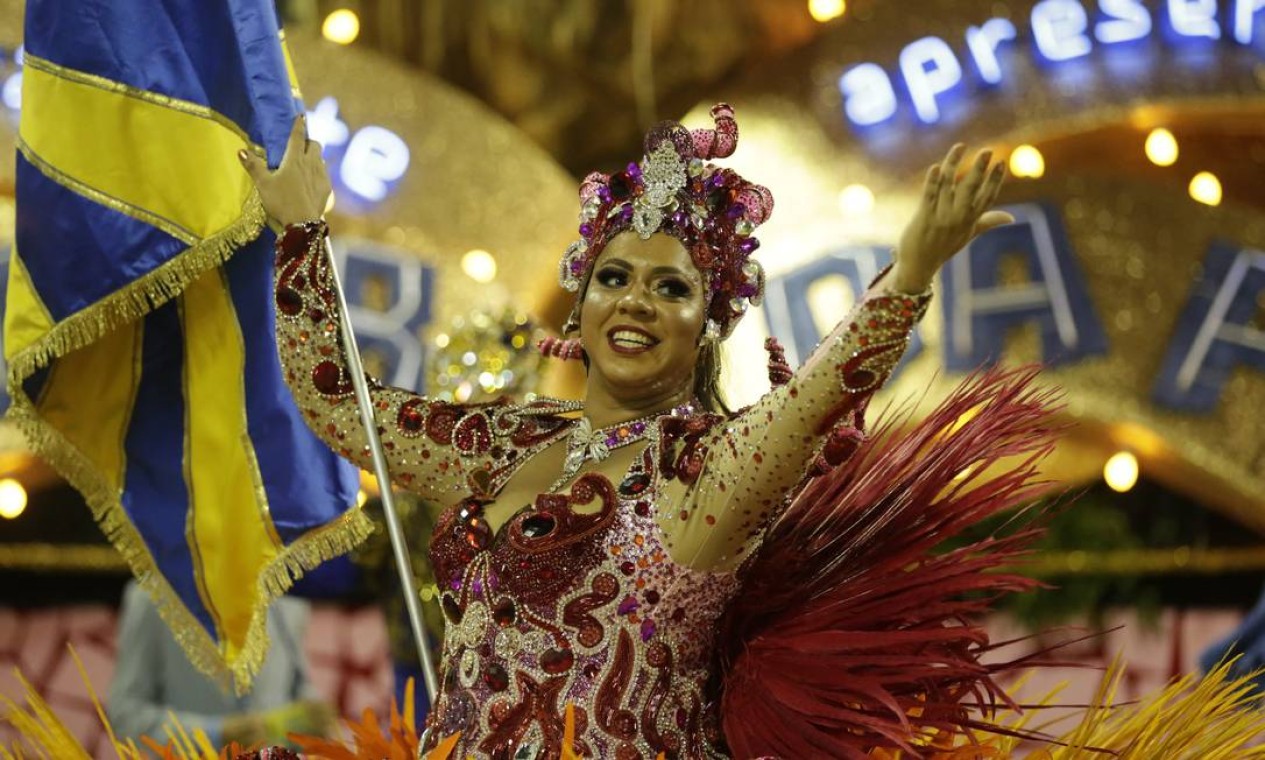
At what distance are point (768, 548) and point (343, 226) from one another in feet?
7.98

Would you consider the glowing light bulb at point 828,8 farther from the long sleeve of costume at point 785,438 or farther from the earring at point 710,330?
the long sleeve of costume at point 785,438

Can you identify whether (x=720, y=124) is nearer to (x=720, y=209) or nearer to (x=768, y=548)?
(x=720, y=209)

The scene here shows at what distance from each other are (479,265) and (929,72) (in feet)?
3.65

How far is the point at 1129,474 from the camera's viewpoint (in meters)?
4.28

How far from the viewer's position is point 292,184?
7.20ft

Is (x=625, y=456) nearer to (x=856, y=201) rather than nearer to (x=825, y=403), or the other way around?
(x=825, y=403)

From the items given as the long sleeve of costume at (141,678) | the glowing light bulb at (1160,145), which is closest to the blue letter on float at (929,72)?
the glowing light bulb at (1160,145)

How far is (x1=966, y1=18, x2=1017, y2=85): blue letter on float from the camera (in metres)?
4.32

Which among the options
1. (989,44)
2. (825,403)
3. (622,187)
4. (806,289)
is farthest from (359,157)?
(825,403)

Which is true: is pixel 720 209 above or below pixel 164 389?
above

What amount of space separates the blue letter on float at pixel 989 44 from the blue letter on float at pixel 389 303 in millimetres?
1318

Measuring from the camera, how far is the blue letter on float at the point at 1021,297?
13.9 ft

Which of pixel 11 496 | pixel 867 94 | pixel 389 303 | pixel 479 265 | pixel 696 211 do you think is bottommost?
pixel 11 496

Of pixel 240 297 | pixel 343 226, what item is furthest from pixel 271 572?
pixel 343 226
